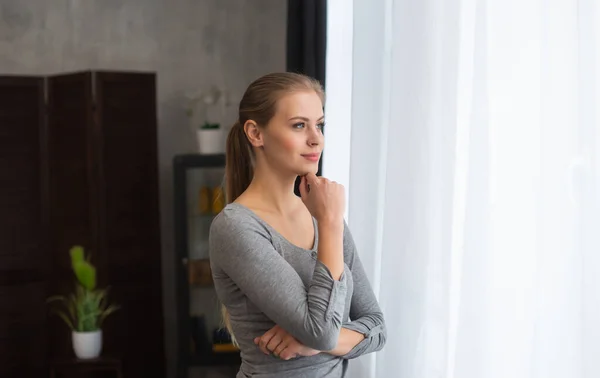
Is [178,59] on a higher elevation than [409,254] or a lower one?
higher

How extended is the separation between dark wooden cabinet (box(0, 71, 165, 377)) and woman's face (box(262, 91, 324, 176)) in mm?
2929

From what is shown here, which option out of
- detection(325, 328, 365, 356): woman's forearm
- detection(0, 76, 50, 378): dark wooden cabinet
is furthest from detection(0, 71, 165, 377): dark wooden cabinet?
detection(325, 328, 365, 356): woman's forearm

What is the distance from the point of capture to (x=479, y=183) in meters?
1.83

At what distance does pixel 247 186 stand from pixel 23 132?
10.1 feet

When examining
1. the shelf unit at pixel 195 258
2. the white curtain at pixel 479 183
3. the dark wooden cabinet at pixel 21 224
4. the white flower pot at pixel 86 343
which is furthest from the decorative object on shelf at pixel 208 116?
the white curtain at pixel 479 183

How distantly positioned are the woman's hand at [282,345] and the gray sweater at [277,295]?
0.9 inches

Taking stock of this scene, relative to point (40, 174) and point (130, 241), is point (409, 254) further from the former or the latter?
point (40, 174)

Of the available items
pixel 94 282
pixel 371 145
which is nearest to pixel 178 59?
pixel 94 282

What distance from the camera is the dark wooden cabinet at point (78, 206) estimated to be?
4500mm

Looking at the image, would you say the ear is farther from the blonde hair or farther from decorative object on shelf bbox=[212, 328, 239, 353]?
decorative object on shelf bbox=[212, 328, 239, 353]

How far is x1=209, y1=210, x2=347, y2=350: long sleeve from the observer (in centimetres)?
157

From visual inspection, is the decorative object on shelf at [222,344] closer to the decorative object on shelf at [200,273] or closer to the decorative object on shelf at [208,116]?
the decorative object on shelf at [200,273]

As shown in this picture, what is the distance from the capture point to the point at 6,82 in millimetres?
4523

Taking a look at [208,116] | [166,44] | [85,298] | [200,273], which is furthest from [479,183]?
[166,44]
